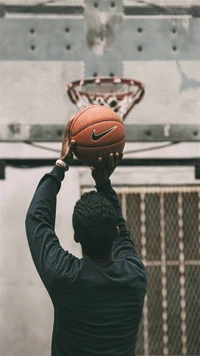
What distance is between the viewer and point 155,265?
296 inches

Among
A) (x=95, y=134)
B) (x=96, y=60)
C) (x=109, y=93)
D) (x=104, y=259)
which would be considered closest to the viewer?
(x=104, y=259)

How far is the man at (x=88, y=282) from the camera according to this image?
113 inches

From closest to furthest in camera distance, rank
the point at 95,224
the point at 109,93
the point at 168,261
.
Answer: the point at 95,224 → the point at 109,93 → the point at 168,261

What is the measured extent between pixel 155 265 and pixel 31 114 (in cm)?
195

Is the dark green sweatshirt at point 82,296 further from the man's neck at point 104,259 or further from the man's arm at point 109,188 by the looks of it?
the man's arm at point 109,188

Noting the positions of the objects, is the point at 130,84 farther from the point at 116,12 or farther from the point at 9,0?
the point at 9,0

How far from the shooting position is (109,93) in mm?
6957

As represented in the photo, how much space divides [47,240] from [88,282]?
0.23 m

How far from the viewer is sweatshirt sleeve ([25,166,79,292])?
9.43 ft

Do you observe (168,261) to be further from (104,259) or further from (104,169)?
(104,259)

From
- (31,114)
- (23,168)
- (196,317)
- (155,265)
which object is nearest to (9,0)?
(31,114)

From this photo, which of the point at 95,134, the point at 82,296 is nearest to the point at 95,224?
the point at 82,296

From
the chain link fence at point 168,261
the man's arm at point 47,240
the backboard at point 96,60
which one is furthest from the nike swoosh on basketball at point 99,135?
the chain link fence at point 168,261

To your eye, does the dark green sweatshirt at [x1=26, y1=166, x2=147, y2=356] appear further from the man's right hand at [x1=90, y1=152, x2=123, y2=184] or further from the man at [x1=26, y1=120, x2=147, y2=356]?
the man's right hand at [x1=90, y1=152, x2=123, y2=184]
